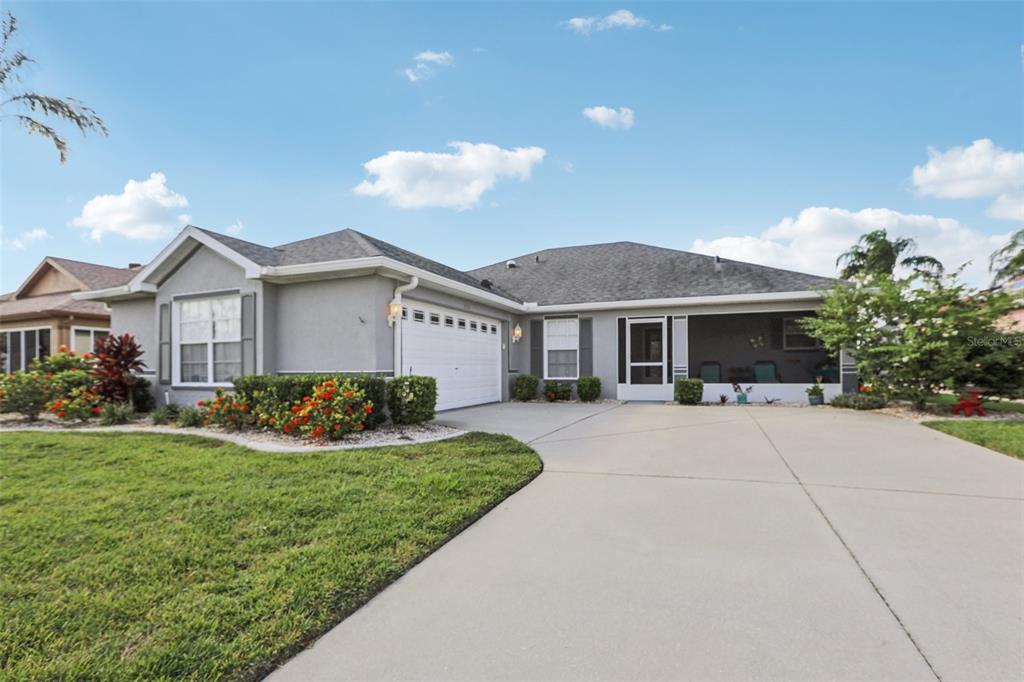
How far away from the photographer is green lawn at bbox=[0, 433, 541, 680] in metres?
2.04

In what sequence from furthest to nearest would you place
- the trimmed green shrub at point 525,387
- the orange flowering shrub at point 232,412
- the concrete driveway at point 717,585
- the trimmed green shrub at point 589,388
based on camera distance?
the trimmed green shrub at point 525,387
the trimmed green shrub at point 589,388
the orange flowering shrub at point 232,412
the concrete driveway at point 717,585

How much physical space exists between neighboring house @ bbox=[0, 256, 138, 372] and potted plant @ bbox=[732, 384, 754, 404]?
1848 centimetres

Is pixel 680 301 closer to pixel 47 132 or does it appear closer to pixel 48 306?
pixel 47 132

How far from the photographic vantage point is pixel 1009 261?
51.5ft

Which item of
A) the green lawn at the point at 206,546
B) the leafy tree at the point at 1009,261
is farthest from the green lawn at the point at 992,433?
the leafy tree at the point at 1009,261

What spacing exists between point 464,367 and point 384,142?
6.22 metres

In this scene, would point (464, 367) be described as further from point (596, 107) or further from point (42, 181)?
point (42, 181)

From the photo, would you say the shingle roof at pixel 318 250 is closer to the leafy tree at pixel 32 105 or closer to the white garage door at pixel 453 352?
the white garage door at pixel 453 352

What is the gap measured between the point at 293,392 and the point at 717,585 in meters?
6.78

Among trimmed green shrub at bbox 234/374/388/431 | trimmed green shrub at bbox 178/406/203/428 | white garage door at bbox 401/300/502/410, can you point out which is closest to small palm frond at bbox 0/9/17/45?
trimmed green shrub at bbox 234/374/388/431

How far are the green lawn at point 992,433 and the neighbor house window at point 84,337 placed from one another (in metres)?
21.1

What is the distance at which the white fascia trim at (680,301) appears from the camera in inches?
460

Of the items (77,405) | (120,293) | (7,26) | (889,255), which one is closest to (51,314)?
(120,293)

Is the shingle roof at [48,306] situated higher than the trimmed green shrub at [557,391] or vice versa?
the shingle roof at [48,306]
